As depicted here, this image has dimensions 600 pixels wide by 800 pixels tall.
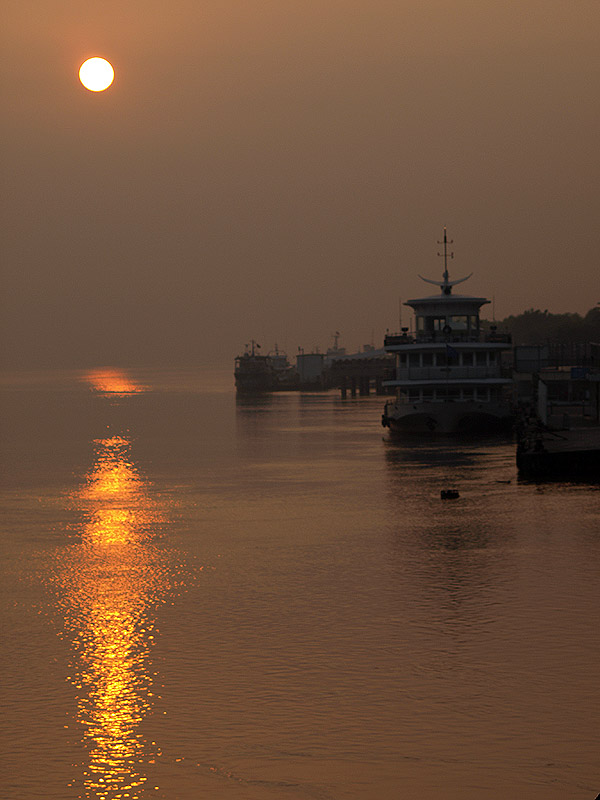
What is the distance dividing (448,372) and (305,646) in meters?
61.7

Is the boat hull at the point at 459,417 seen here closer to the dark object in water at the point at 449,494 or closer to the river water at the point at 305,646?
the river water at the point at 305,646

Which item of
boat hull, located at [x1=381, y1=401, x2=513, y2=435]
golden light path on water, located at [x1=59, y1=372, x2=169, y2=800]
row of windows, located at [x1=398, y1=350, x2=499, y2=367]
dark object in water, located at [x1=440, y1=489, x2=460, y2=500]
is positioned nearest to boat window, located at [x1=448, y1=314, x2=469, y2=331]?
row of windows, located at [x1=398, y1=350, x2=499, y2=367]

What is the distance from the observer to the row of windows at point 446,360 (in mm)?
85312

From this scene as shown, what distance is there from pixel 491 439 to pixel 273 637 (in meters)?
60.2

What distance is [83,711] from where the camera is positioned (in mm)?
20109

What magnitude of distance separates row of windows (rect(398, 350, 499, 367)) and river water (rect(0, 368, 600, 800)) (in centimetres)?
3330

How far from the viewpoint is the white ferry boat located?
84375mm

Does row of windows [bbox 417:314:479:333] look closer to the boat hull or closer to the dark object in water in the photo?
the boat hull

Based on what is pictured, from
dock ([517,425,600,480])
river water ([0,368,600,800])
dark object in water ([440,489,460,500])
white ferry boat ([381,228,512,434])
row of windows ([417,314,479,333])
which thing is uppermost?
row of windows ([417,314,479,333])

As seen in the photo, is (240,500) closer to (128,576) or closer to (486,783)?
(128,576)

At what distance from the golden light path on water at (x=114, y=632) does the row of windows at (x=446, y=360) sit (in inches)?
1511

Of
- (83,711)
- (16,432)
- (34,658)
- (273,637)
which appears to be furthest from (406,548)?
(16,432)

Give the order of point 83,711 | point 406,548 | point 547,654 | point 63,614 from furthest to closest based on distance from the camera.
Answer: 1. point 406,548
2. point 63,614
3. point 547,654
4. point 83,711

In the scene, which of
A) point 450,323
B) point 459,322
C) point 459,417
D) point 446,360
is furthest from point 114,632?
point 459,322
